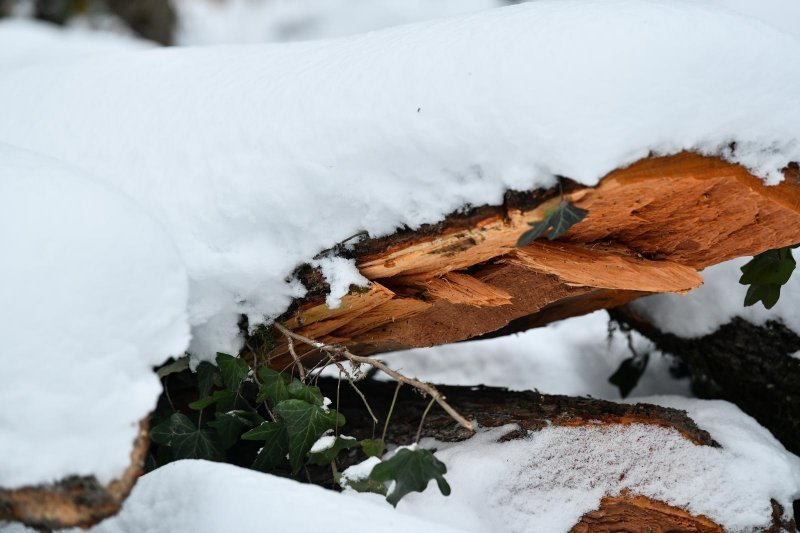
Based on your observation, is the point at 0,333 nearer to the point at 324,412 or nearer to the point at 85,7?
the point at 324,412

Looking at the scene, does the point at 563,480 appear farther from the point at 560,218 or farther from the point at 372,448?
the point at 560,218

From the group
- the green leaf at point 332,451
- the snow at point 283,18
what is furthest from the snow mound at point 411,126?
the snow at point 283,18

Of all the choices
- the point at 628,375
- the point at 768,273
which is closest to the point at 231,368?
the point at 768,273

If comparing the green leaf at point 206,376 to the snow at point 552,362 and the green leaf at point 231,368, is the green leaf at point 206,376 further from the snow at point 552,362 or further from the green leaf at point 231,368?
the snow at point 552,362

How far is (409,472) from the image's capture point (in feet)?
3.31

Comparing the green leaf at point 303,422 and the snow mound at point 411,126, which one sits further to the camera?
the green leaf at point 303,422

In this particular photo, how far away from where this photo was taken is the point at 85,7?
4.40 meters

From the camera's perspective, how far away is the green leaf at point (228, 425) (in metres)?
1.24

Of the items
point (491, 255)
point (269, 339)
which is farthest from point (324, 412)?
point (491, 255)

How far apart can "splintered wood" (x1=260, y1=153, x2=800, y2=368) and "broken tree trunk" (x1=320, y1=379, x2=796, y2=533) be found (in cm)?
17

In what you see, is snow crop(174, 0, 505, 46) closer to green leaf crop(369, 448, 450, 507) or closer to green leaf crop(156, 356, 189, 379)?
green leaf crop(156, 356, 189, 379)

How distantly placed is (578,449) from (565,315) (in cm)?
48

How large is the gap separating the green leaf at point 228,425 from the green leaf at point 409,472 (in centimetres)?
34

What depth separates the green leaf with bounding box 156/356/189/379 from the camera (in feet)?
3.86
